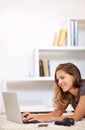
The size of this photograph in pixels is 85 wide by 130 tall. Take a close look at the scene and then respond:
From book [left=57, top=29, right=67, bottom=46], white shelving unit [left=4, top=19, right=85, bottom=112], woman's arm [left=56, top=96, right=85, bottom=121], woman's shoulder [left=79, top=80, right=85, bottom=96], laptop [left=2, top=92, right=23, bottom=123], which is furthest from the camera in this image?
white shelving unit [left=4, top=19, right=85, bottom=112]

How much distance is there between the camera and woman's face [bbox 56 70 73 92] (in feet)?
6.89

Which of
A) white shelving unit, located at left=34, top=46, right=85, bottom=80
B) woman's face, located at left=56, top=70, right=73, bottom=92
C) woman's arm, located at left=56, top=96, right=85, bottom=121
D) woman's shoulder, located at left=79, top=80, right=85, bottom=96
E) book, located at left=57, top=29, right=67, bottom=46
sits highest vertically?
book, located at left=57, top=29, right=67, bottom=46

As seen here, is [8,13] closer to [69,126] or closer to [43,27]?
[43,27]

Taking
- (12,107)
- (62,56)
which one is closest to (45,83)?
(62,56)

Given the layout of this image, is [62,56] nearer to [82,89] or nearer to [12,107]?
[82,89]

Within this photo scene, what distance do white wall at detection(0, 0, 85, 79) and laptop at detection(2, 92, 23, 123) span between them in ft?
5.66

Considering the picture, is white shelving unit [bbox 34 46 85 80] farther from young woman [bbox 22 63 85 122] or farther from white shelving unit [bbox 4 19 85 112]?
young woman [bbox 22 63 85 122]

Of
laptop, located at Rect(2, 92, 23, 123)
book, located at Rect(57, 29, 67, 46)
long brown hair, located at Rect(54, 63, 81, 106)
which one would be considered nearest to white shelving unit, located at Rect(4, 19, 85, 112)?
book, located at Rect(57, 29, 67, 46)

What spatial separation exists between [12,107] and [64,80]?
527 mm

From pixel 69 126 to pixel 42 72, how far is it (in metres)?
1.89

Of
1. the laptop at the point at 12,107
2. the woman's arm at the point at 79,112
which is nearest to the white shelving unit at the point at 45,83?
the woman's arm at the point at 79,112

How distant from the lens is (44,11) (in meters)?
3.59

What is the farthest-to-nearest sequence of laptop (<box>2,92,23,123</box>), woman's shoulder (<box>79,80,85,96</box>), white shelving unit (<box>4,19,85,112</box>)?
white shelving unit (<box>4,19,85,112</box>)
woman's shoulder (<box>79,80,85,96</box>)
laptop (<box>2,92,23,123</box>)

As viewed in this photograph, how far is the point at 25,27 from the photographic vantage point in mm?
3574
